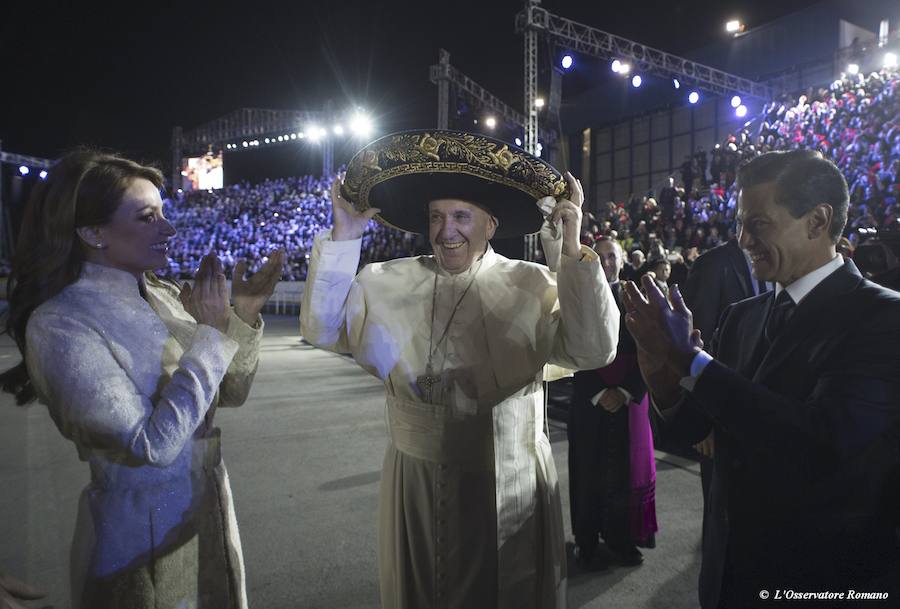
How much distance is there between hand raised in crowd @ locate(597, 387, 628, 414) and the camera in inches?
148

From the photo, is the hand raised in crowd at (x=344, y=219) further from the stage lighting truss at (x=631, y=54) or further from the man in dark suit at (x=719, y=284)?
the stage lighting truss at (x=631, y=54)

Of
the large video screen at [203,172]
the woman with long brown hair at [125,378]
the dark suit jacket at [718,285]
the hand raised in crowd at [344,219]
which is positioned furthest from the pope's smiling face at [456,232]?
the large video screen at [203,172]

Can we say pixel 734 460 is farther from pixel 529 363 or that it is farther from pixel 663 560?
pixel 663 560

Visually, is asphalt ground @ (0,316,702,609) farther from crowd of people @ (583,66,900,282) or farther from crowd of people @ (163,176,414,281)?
crowd of people @ (163,176,414,281)

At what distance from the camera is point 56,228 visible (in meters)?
1.65

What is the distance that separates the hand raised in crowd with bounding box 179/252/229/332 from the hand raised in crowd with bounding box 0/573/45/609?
74cm

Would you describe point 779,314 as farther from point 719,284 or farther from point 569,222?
point 719,284

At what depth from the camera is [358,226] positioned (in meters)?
2.16

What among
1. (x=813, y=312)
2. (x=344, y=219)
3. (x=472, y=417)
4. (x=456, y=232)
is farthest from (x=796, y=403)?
(x=344, y=219)

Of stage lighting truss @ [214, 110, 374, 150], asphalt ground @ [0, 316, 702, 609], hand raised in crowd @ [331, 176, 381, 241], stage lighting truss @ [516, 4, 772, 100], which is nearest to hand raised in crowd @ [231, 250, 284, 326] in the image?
hand raised in crowd @ [331, 176, 381, 241]

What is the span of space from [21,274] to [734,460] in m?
2.10

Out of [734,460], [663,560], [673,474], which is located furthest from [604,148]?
[734,460]

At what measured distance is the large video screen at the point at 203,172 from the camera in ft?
127

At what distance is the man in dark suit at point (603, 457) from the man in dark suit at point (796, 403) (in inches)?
76.5
